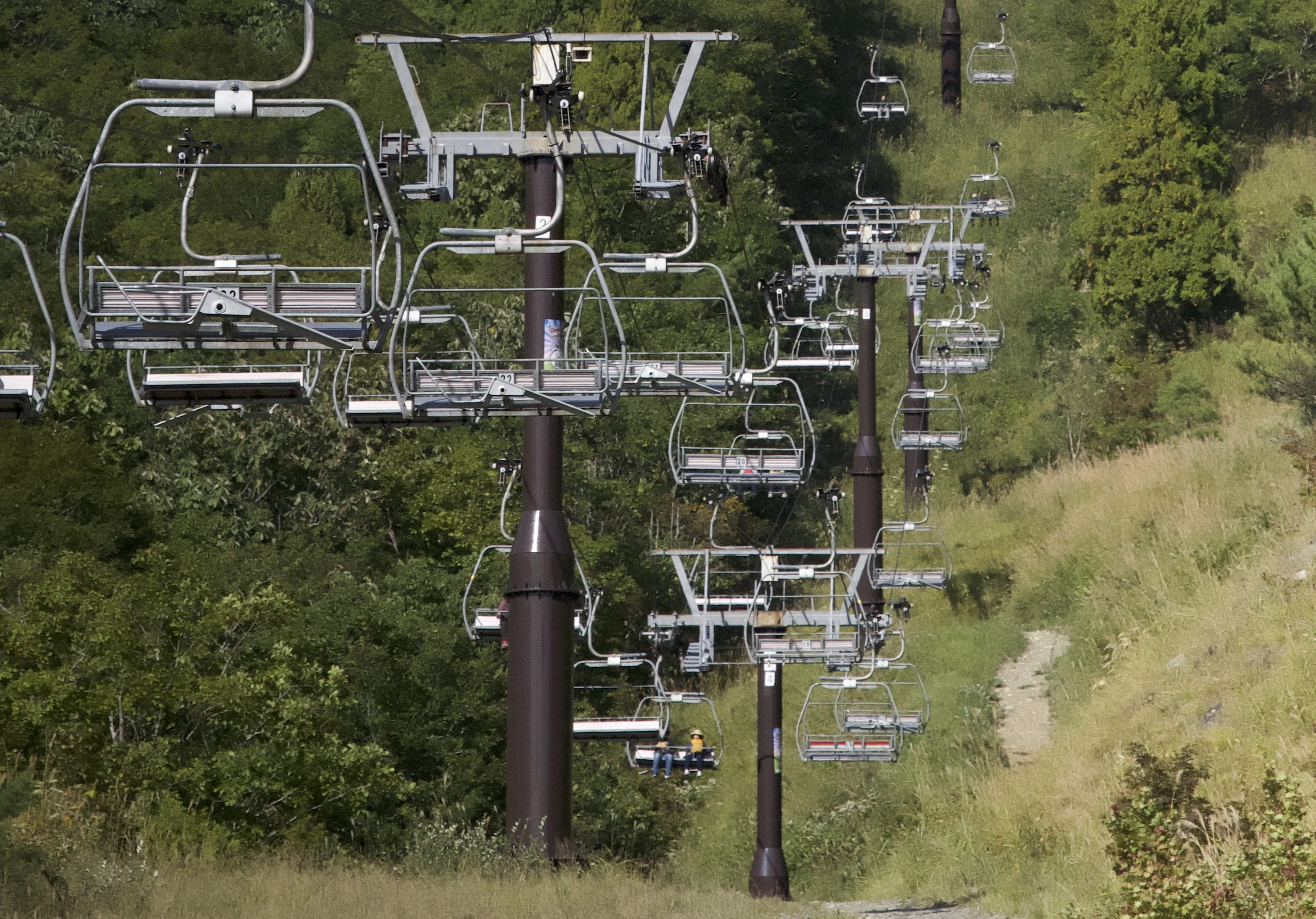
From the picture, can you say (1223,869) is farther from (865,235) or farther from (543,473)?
(865,235)

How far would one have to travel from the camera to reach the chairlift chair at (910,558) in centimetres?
3569

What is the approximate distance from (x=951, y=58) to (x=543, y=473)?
47.9m

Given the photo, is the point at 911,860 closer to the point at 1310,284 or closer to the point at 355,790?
the point at 355,790

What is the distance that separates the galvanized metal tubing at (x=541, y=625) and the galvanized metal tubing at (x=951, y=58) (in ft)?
154

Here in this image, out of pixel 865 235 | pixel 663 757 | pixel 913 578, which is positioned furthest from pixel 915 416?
pixel 663 757

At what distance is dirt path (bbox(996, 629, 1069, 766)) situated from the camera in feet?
112

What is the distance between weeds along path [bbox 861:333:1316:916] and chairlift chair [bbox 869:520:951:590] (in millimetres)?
685

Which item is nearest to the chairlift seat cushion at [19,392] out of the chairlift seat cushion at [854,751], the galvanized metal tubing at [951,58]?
the chairlift seat cushion at [854,751]

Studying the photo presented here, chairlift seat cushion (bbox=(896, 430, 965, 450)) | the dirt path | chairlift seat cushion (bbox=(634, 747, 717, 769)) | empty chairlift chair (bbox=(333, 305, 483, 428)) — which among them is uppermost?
empty chairlift chair (bbox=(333, 305, 483, 428))

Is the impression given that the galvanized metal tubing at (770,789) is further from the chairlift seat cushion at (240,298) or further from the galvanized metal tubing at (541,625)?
the chairlift seat cushion at (240,298)

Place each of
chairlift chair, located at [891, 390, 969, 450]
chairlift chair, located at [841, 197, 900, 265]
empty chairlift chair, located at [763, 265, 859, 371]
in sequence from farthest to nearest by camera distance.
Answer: chairlift chair, located at [891, 390, 969, 450] < chairlift chair, located at [841, 197, 900, 265] < empty chairlift chair, located at [763, 265, 859, 371]

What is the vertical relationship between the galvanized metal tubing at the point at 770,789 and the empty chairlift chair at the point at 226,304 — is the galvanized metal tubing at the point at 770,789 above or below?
below

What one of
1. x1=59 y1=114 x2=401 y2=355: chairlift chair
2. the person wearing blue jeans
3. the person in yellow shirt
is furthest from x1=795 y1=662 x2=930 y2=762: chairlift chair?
x1=59 y1=114 x2=401 y2=355: chairlift chair

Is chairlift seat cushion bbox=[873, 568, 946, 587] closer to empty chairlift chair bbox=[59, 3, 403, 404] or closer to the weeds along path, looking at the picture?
the weeds along path
